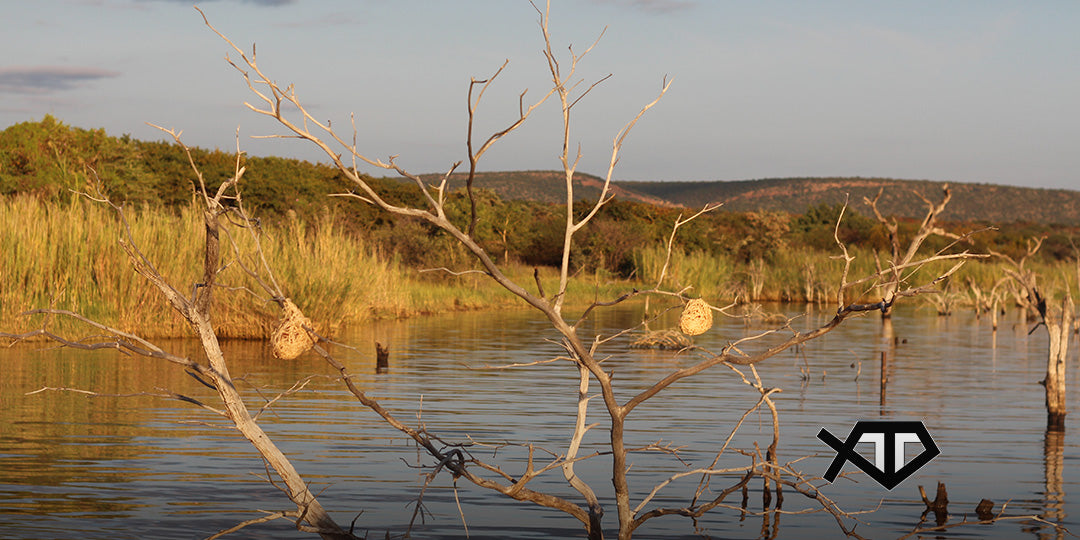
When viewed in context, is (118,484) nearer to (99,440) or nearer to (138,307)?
(99,440)

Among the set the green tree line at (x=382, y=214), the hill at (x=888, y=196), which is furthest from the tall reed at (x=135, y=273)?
the hill at (x=888, y=196)

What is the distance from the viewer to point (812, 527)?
725cm

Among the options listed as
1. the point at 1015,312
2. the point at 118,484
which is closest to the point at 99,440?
the point at 118,484

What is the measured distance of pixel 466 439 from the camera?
10.2 meters

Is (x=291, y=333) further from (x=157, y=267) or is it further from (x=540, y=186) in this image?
(x=540, y=186)

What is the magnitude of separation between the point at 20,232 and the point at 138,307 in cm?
219

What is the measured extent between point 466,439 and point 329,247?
11.7 meters

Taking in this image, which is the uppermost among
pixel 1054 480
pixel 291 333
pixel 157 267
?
pixel 157 267

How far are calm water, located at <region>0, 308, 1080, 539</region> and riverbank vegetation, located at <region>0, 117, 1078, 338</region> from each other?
1.62 metres

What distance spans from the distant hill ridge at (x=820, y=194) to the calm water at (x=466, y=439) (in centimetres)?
8931

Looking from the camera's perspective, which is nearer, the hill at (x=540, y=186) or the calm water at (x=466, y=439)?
the calm water at (x=466, y=439)

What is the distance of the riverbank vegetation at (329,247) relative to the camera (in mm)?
18016

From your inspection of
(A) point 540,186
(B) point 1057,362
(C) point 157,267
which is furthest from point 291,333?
(A) point 540,186

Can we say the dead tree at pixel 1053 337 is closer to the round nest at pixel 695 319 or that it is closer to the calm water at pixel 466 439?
the calm water at pixel 466 439
